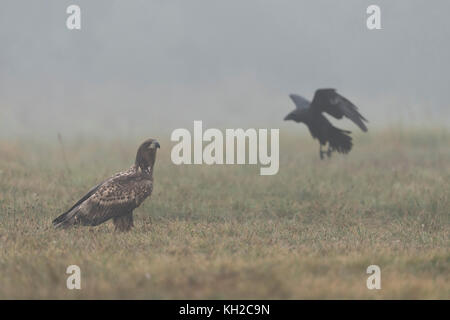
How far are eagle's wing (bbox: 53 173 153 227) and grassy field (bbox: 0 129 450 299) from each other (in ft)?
0.72

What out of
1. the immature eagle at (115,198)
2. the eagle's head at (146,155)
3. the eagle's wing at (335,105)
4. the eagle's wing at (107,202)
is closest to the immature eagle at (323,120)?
the eagle's wing at (335,105)

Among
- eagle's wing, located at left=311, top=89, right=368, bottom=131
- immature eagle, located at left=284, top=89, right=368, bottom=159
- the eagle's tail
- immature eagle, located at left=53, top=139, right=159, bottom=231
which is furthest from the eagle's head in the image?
the eagle's tail

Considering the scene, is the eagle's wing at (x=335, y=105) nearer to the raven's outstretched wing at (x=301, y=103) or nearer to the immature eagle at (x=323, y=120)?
the immature eagle at (x=323, y=120)

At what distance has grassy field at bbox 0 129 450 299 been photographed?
6.72 m

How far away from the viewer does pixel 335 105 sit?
1274cm

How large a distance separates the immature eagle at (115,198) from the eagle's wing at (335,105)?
14.4ft

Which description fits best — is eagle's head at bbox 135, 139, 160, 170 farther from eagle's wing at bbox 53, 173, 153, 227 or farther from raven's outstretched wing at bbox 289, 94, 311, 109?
raven's outstretched wing at bbox 289, 94, 311, 109

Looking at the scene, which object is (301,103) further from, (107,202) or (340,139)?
(107,202)

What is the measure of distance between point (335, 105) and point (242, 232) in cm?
419

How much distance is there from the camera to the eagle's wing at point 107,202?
29.8ft

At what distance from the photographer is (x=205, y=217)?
1096cm

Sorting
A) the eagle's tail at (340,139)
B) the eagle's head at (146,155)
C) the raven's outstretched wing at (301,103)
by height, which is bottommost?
the eagle's head at (146,155)
